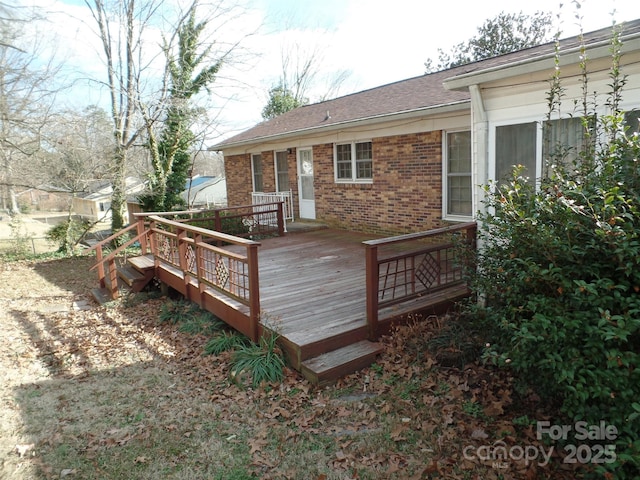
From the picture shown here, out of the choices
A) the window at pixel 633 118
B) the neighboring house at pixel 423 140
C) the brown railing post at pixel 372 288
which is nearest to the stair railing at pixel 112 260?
the neighboring house at pixel 423 140

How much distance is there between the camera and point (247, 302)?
5008 mm

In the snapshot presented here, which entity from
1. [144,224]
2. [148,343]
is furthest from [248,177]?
[148,343]

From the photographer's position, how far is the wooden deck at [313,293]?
4.34 metres

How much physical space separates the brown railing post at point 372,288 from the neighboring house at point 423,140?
1768mm

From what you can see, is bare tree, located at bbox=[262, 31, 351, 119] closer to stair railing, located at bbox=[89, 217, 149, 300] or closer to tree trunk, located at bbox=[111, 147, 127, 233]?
tree trunk, located at bbox=[111, 147, 127, 233]

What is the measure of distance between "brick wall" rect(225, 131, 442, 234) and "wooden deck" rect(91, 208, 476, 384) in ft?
5.53

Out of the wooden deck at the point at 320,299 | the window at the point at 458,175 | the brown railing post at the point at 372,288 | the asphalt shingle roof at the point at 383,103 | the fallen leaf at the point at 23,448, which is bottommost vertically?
the fallen leaf at the point at 23,448

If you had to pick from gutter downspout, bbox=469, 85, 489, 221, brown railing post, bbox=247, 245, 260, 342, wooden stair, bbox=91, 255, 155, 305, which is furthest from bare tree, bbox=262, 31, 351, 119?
brown railing post, bbox=247, 245, 260, 342

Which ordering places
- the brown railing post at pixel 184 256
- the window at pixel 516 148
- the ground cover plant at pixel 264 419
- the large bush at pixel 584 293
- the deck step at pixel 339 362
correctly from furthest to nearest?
the brown railing post at pixel 184 256 → the window at pixel 516 148 → the deck step at pixel 339 362 → the ground cover plant at pixel 264 419 → the large bush at pixel 584 293

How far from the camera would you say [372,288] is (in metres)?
4.46

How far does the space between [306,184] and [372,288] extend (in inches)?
328

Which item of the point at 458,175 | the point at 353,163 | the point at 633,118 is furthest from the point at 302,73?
the point at 633,118

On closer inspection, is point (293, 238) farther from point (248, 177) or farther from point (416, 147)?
point (248, 177)

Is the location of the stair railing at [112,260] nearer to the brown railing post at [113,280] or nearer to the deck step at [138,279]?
the brown railing post at [113,280]
